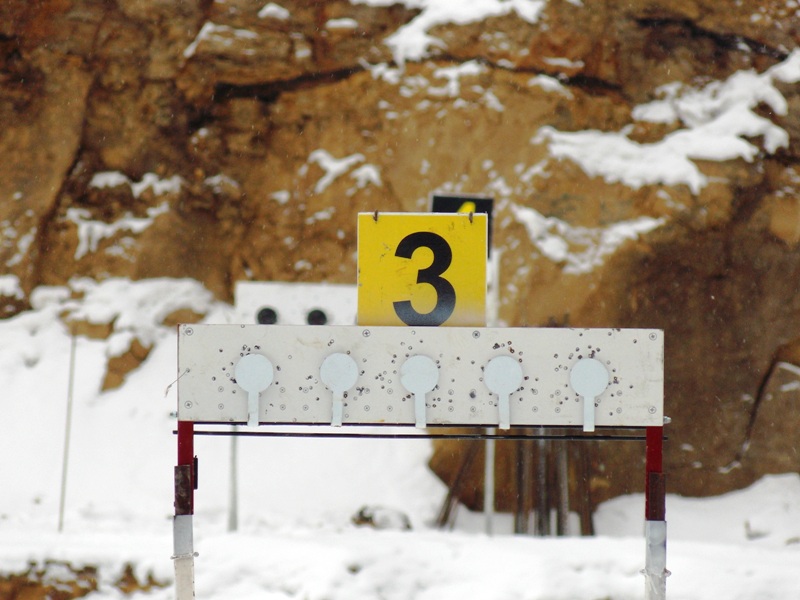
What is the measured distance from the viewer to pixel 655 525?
2572mm

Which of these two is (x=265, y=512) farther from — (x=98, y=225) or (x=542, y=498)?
(x=98, y=225)

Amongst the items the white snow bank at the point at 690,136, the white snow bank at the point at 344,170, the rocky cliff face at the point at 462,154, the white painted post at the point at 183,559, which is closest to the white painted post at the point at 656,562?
the white painted post at the point at 183,559

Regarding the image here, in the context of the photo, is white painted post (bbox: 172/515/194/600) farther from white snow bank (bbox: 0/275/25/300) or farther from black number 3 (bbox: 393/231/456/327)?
white snow bank (bbox: 0/275/25/300)

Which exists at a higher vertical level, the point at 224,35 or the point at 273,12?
the point at 273,12

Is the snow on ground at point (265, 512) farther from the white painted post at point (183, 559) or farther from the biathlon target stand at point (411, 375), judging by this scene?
the biathlon target stand at point (411, 375)

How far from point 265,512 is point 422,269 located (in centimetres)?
472

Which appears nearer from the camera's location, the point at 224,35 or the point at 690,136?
the point at 690,136

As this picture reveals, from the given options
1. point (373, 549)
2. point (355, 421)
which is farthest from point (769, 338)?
point (355, 421)

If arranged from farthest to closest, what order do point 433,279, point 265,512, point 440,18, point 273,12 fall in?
1. point 273,12
2. point 440,18
3. point 265,512
4. point 433,279

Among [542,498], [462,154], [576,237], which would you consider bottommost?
[542,498]

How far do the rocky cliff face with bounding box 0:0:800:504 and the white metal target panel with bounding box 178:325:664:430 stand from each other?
5215 mm

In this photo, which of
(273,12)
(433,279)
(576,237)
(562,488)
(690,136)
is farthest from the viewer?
(273,12)

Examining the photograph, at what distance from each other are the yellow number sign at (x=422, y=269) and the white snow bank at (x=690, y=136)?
5.77 metres

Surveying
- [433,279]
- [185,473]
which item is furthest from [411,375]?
Result: [185,473]
